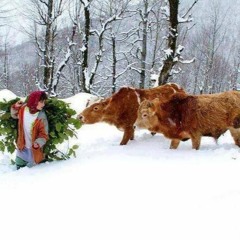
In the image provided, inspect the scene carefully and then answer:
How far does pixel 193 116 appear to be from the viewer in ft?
23.7

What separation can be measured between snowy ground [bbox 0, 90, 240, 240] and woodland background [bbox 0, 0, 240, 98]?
8.70m

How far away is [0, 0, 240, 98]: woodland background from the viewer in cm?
2281

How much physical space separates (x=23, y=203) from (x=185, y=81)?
4869 centimetres

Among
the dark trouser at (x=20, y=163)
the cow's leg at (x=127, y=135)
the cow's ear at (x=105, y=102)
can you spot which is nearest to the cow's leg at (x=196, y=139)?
the cow's leg at (x=127, y=135)

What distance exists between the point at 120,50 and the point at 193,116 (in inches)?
1310

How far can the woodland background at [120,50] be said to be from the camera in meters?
22.8

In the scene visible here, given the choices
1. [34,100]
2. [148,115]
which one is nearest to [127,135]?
[148,115]

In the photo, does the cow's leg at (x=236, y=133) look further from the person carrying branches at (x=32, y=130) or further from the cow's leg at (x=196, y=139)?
the person carrying branches at (x=32, y=130)

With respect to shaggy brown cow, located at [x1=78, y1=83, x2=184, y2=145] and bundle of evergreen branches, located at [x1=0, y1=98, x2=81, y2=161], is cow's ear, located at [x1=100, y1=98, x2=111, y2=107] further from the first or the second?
bundle of evergreen branches, located at [x1=0, y1=98, x2=81, y2=161]

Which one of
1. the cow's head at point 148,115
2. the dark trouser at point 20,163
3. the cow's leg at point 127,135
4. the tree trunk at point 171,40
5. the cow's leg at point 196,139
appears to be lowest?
the dark trouser at point 20,163

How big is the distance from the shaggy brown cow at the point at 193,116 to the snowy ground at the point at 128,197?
37 centimetres

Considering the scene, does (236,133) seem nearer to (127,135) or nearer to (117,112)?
(127,135)

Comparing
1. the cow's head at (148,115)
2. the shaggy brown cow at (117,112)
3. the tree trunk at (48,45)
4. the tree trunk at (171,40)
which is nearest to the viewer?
the cow's head at (148,115)

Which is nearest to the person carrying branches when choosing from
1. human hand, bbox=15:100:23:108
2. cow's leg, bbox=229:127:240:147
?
human hand, bbox=15:100:23:108
